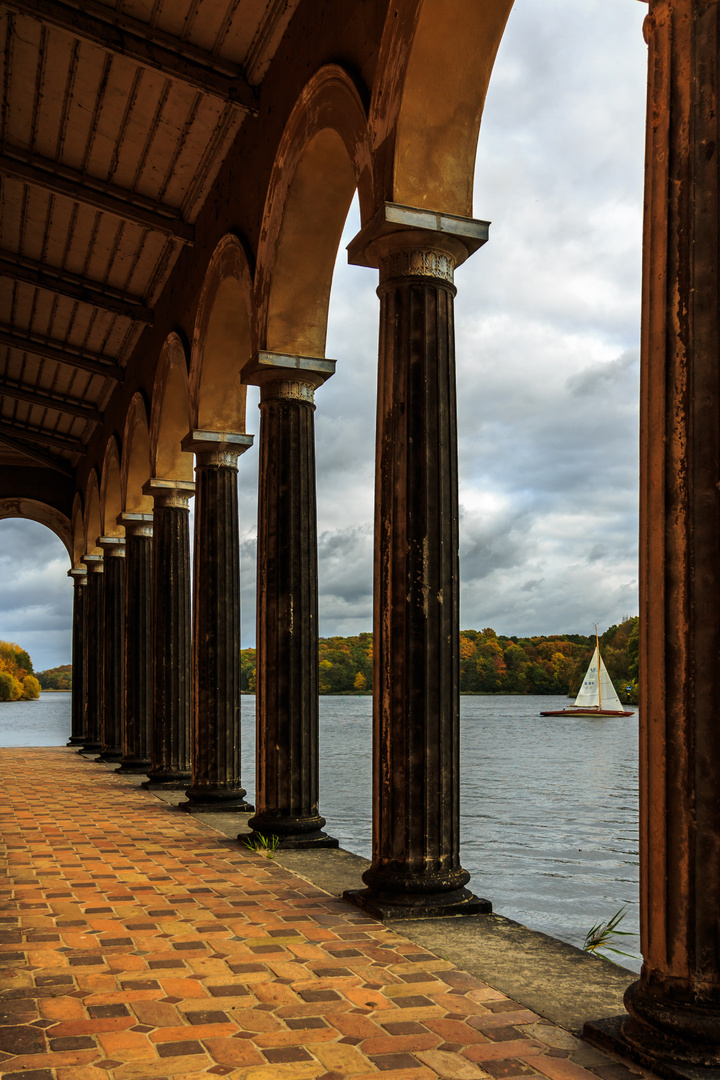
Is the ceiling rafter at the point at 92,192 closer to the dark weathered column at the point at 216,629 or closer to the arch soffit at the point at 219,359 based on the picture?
the arch soffit at the point at 219,359

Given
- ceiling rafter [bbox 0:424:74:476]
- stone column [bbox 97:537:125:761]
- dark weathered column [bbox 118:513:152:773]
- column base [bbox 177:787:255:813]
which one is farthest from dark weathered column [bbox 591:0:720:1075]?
ceiling rafter [bbox 0:424:74:476]

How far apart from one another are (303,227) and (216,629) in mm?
3922

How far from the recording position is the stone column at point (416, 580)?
509 cm

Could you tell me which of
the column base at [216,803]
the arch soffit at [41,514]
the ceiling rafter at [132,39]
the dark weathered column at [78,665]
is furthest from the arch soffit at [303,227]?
the arch soffit at [41,514]

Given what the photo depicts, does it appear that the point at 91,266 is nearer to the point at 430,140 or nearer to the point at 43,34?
the point at 43,34

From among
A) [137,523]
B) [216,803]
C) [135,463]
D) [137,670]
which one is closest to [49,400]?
[135,463]

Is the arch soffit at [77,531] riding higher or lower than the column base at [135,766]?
higher

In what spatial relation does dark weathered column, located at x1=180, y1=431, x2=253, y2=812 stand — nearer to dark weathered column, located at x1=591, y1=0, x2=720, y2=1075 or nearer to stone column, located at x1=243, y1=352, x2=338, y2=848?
stone column, located at x1=243, y1=352, x2=338, y2=848

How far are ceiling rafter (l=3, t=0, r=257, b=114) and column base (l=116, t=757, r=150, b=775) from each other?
903 cm

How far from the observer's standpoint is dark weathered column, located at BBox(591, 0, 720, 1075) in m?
2.96

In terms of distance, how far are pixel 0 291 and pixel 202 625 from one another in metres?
7.12

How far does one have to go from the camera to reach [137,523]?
14.7 m

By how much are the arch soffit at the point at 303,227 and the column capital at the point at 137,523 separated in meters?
7.19

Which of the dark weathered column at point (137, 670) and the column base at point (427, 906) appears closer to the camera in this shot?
the column base at point (427, 906)
